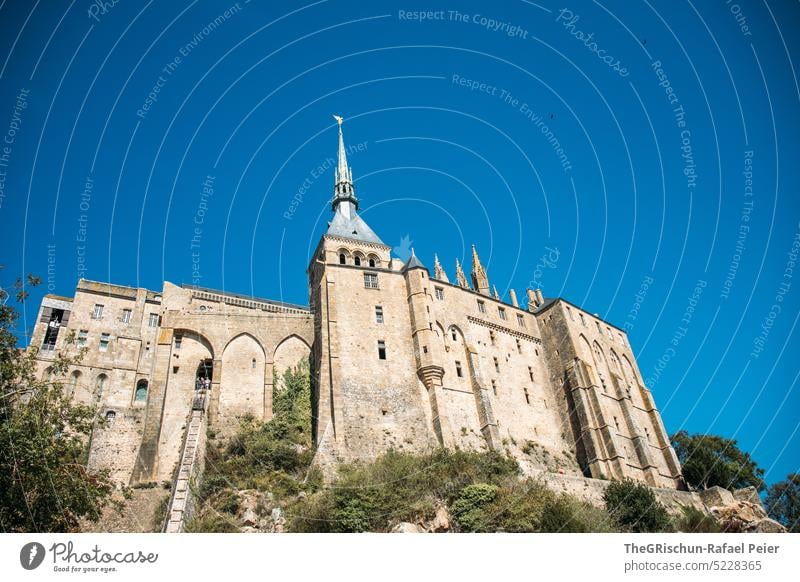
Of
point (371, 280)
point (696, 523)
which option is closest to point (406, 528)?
point (696, 523)

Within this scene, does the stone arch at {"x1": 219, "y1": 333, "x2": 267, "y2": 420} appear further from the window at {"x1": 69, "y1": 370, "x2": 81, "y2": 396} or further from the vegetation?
the window at {"x1": 69, "y1": 370, "x2": 81, "y2": 396}

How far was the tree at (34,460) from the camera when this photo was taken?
24.0 meters

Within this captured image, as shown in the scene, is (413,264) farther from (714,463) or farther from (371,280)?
(714,463)

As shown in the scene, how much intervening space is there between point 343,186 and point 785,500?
56.7m

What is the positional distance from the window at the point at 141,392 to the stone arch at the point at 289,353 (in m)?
10.8

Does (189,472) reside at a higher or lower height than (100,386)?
lower

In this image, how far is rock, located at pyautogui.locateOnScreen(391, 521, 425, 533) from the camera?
31.5 m

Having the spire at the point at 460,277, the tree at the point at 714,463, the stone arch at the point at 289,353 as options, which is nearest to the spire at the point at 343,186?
the spire at the point at 460,277
